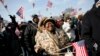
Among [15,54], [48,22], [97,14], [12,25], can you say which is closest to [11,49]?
[15,54]

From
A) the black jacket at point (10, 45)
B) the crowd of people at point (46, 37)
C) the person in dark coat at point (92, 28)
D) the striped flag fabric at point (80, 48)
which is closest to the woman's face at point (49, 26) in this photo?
the crowd of people at point (46, 37)

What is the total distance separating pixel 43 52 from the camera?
26.8 ft

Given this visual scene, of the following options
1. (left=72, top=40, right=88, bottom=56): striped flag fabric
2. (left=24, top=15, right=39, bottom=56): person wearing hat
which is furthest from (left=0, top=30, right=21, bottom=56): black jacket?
(left=72, top=40, right=88, bottom=56): striped flag fabric

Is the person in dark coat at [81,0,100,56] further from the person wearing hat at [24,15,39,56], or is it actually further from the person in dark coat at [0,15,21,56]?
Answer: the person in dark coat at [0,15,21,56]

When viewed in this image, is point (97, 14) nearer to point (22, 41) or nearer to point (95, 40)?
point (95, 40)

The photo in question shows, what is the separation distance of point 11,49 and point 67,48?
165 inches

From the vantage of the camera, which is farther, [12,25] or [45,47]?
[12,25]

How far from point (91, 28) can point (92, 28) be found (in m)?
0.02

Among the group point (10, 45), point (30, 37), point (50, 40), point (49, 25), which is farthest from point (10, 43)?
point (50, 40)

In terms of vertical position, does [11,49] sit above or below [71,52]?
above

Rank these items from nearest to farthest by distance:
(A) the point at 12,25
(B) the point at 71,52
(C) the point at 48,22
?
(B) the point at 71,52 < (C) the point at 48,22 < (A) the point at 12,25

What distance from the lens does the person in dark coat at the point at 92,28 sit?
6.85 meters

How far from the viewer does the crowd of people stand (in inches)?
273

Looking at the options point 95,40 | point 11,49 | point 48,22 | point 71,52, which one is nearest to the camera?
point 95,40
